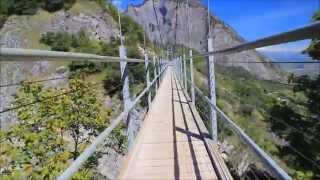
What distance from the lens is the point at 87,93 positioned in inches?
268

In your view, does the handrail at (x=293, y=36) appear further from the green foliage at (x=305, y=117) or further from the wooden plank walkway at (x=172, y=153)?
the wooden plank walkway at (x=172, y=153)

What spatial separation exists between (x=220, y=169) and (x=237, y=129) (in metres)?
0.99

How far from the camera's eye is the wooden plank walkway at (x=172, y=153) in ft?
10.4

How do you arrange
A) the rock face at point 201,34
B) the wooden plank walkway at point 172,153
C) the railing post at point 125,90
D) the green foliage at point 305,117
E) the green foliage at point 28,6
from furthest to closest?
the green foliage at point 28,6 < the rock face at point 201,34 < the railing post at point 125,90 < the wooden plank walkway at point 172,153 < the green foliage at point 305,117

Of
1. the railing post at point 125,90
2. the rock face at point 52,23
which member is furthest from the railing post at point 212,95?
the rock face at point 52,23

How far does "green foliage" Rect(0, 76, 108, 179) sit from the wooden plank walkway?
3.51 ft

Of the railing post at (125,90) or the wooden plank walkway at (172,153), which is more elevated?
the railing post at (125,90)

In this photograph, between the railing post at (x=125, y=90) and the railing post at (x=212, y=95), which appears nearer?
the railing post at (x=125, y=90)

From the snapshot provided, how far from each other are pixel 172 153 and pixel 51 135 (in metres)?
3.25

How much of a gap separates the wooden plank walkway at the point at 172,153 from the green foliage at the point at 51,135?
107cm

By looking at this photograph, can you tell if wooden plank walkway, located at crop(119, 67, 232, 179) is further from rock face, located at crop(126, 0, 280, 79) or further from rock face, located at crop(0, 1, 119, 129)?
rock face, located at crop(0, 1, 119, 129)

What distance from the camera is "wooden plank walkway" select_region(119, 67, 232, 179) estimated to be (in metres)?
3.16

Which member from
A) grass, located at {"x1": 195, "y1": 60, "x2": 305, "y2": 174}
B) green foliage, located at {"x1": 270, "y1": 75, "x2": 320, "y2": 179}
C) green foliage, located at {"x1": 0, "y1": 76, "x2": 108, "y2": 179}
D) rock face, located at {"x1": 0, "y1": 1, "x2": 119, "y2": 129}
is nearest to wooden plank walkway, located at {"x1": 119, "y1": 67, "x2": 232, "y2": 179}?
grass, located at {"x1": 195, "y1": 60, "x2": 305, "y2": 174}

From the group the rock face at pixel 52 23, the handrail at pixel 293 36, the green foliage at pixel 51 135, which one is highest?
the rock face at pixel 52 23
